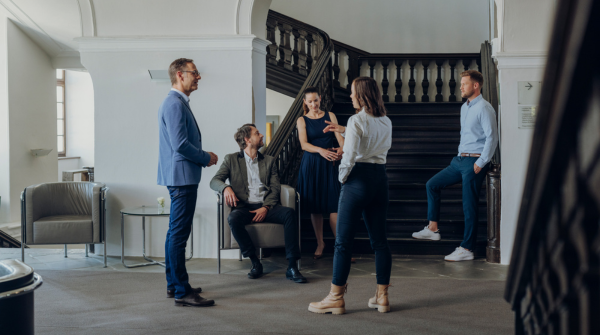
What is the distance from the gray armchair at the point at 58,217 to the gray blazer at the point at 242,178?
1127 mm

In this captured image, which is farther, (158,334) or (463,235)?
(463,235)

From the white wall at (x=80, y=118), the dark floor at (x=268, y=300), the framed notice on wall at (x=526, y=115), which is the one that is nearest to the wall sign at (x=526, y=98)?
the framed notice on wall at (x=526, y=115)

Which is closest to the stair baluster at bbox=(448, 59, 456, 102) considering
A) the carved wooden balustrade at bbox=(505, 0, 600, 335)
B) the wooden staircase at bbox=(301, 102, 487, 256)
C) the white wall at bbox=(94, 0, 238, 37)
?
the wooden staircase at bbox=(301, 102, 487, 256)

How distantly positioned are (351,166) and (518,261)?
214 cm

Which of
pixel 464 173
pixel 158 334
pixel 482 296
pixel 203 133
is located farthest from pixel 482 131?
pixel 158 334

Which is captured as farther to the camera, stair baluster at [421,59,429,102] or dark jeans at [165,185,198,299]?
stair baluster at [421,59,429,102]

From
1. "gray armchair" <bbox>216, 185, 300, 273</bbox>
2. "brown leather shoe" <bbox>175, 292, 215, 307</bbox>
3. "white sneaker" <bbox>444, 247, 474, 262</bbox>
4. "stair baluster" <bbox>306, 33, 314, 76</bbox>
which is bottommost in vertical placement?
"brown leather shoe" <bbox>175, 292, 215, 307</bbox>

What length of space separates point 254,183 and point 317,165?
634 millimetres

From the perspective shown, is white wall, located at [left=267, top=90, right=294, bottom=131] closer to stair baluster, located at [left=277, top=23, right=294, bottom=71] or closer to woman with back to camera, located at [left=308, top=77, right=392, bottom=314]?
stair baluster, located at [left=277, top=23, right=294, bottom=71]

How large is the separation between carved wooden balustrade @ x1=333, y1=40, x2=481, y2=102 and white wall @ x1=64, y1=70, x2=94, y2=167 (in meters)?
8.21

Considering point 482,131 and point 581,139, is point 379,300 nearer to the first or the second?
point 482,131

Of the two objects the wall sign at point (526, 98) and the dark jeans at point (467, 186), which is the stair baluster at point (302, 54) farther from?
the wall sign at point (526, 98)

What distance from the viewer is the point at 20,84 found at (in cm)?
756

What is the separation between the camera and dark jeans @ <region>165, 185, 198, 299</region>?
351 centimetres
